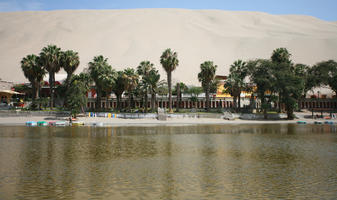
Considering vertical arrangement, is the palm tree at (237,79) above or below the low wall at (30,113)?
above

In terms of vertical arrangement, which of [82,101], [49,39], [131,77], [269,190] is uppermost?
[49,39]

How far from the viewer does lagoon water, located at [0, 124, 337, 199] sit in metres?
13.9

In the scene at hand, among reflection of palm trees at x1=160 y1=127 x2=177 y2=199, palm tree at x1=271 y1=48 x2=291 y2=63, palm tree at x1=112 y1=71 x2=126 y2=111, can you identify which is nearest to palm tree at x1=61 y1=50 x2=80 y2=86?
palm tree at x1=112 y1=71 x2=126 y2=111

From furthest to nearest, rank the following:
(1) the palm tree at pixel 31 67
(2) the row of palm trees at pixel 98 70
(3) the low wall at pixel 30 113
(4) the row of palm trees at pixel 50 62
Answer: (1) the palm tree at pixel 31 67 < (2) the row of palm trees at pixel 98 70 < (4) the row of palm trees at pixel 50 62 < (3) the low wall at pixel 30 113

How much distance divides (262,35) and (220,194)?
197 metres

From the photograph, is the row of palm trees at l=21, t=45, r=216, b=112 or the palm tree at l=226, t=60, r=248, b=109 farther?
the palm tree at l=226, t=60, r=248, b=109

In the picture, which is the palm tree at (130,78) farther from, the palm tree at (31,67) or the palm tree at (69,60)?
the palm tree at (31,67)

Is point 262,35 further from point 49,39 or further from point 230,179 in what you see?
point 230,179

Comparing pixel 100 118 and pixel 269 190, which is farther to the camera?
pixel 100 118

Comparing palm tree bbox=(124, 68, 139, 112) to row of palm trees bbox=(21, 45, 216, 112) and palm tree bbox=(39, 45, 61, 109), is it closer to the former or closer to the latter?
row of palm trees bbox=(21, 45, 216, 112)

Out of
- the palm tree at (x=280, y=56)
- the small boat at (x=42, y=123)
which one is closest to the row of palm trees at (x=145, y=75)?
the palm tree at (x=280, y=56)

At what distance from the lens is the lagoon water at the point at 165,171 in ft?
45.6

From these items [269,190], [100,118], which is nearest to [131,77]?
[100,118]

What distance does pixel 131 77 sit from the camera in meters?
63.9
